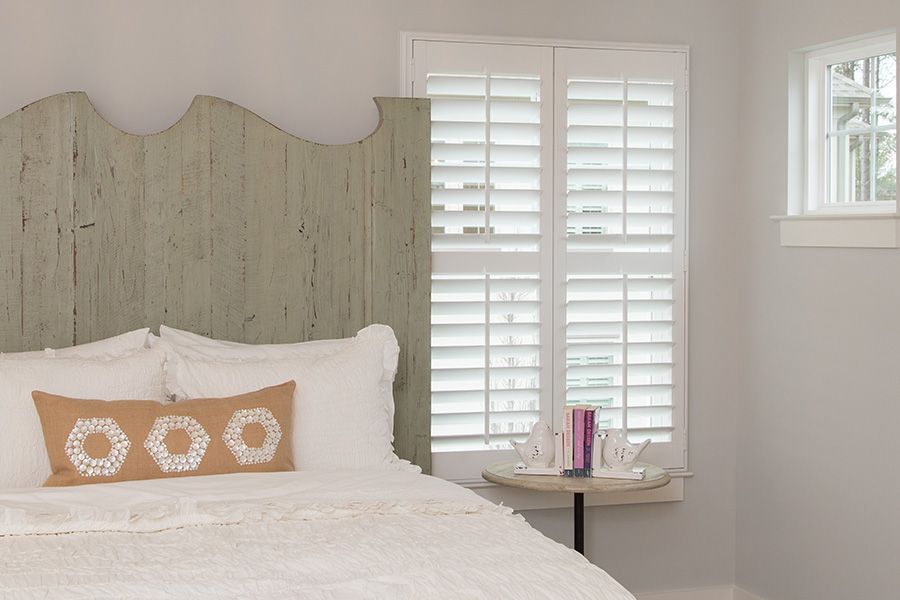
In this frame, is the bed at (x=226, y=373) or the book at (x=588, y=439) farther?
the book at (x=588, y=439)

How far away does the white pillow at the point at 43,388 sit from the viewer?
229cm

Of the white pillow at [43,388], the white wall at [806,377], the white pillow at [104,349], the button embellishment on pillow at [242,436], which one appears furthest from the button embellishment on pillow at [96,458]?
the white wall at [806,377]

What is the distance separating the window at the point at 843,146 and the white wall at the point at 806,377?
0.05 meters

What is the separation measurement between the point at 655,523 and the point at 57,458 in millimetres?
2073

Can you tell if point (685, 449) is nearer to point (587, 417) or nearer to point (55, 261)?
point (587, 417)

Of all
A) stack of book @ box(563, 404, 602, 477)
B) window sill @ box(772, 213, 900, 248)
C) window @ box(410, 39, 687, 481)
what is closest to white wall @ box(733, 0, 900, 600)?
window sill @ box(772, 213, 900, 248)

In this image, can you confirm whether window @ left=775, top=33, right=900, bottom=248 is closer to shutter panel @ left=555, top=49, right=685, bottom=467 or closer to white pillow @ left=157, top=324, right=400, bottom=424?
shutter panel @ left=555, top=49, right=685, bottom=467

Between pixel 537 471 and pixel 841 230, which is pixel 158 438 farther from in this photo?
pixel 841 230

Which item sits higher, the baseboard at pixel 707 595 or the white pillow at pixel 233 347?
the white pillow at pixel 233 347

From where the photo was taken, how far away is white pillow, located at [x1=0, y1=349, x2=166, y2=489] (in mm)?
2291

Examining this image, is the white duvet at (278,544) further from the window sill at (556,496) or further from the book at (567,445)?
the window sill at (556,496)

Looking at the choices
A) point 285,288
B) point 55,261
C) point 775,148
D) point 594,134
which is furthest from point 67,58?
point 775,148

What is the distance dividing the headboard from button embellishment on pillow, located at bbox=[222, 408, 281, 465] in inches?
21.3

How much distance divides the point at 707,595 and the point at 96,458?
7.41 feet
